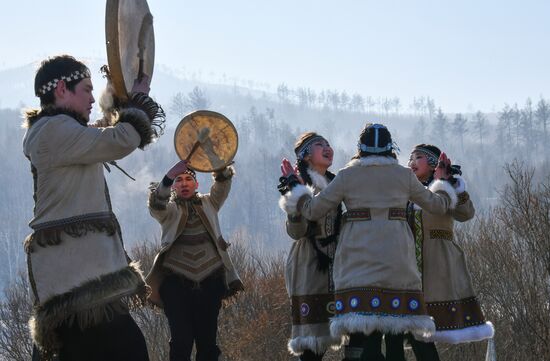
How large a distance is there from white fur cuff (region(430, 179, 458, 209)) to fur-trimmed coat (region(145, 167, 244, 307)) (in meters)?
1.73

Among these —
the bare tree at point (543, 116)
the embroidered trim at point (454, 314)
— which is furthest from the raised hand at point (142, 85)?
the bare tree at point (543, 116)

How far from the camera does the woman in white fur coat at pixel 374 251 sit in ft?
21.2

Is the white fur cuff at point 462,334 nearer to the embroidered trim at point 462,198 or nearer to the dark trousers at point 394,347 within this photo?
the dark trousers at point 394,347

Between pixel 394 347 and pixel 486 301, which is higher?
pixel 394 347

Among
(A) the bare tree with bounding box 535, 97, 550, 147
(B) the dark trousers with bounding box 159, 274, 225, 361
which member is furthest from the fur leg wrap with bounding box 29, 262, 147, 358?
(A) the bare tree with bounding box 535, 97, 550, 147

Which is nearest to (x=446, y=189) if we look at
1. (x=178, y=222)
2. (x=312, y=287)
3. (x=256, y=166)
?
(x=312, y=287)

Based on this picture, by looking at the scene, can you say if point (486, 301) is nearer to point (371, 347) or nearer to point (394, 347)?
point (394, 347)

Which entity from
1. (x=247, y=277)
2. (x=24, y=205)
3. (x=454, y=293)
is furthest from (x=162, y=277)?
(x=24, y=205)

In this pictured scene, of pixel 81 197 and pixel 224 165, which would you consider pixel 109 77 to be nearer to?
pixel 81 197

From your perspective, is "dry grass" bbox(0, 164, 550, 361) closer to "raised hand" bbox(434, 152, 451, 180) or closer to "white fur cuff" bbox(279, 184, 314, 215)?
"raised hand" bbox(434, 152, 451, 180)

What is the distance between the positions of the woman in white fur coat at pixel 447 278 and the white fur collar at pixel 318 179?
0.74 meters

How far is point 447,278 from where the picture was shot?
740cm

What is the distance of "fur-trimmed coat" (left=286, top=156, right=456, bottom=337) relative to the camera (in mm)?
6477

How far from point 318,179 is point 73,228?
9.12ft
